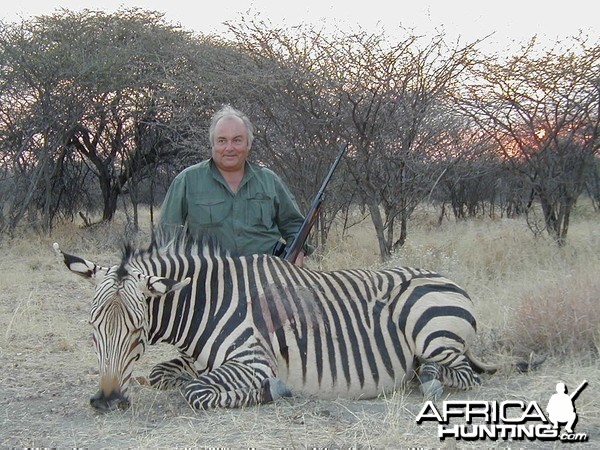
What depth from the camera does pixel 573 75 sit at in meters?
9.59

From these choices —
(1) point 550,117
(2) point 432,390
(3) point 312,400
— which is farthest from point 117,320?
(1) point 550,117

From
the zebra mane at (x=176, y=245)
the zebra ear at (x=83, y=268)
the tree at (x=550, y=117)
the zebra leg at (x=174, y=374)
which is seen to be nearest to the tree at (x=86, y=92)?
the tree at (x=550, y=117)

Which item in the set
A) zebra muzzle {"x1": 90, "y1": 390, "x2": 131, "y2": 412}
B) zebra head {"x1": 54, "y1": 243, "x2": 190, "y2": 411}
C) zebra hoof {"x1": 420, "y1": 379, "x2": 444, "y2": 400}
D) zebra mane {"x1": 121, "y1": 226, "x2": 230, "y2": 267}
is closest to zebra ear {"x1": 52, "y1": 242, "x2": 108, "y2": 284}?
zebra head {"x1": 54, "y1": 243, "x2": 190, "y2": 411}

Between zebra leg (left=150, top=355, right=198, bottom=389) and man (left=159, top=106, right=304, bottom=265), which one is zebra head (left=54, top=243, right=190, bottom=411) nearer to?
zebra leg (left=150, top=355, right=198, bottom=389)

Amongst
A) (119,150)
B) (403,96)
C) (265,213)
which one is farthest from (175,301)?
(119,150)

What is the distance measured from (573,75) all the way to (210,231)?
277 inches

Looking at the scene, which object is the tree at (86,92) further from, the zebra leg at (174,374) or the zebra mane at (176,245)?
the zebra leg at (174,374)

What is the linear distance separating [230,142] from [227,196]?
1.15ft

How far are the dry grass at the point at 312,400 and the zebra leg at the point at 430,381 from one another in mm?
96

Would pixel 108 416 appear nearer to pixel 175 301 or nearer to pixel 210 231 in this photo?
pixel 175 301

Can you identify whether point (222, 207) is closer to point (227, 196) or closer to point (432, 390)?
point (227, 196)

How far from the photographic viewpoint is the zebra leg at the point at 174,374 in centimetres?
401

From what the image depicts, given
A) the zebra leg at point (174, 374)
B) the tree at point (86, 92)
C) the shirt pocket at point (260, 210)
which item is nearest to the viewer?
the zebra leg at point (174, 374)

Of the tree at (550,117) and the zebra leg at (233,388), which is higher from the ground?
the tree at (550,117)
